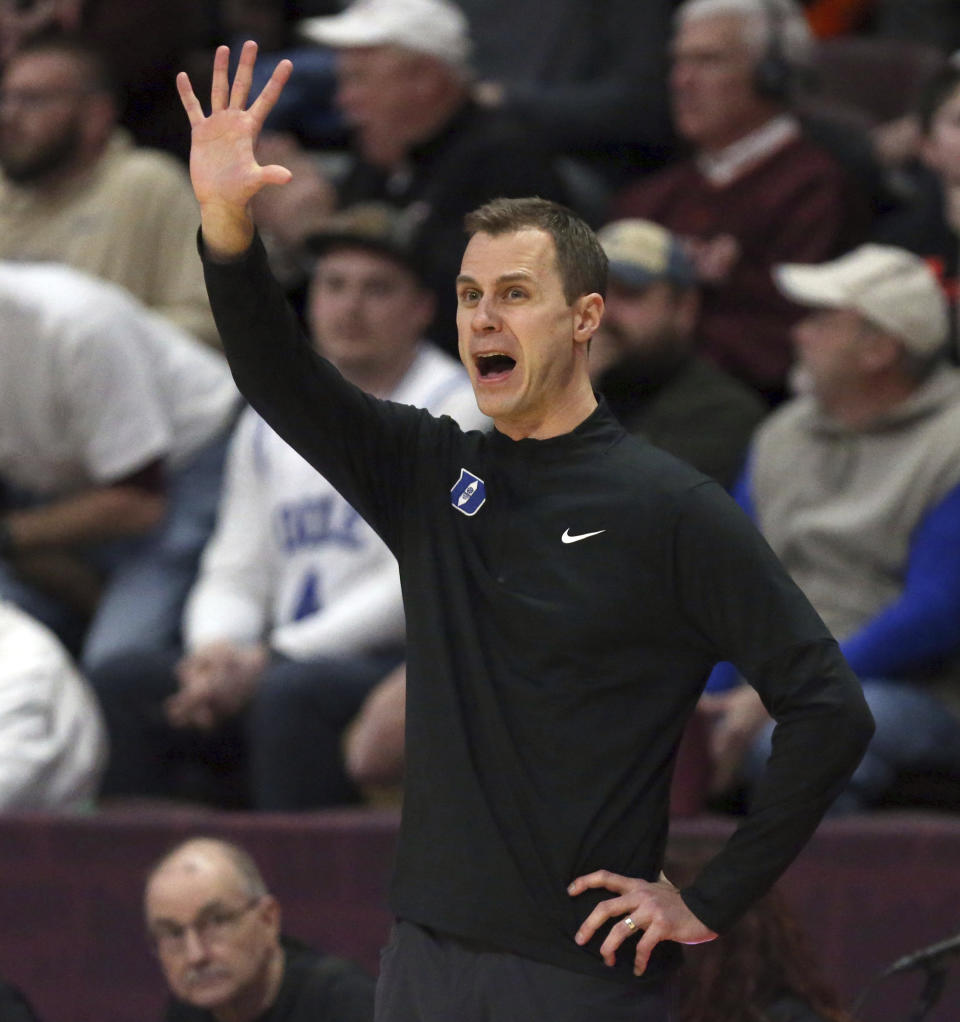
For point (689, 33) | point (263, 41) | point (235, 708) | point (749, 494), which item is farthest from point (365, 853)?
point (263, 41)

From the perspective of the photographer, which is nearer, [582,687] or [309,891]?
[582,687]

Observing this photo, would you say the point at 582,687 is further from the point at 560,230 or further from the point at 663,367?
the point at 663,367

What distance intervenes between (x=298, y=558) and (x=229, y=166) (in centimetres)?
290

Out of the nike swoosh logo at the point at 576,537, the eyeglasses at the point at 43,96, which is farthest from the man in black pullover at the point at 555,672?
the eyeglasses at the point at 43,96

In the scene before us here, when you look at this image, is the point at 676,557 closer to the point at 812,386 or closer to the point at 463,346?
the point at 463,346

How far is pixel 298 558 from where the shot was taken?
5211 mm

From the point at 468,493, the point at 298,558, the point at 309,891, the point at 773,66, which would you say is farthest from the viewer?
the point at 773,66

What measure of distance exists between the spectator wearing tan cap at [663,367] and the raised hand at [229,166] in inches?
108

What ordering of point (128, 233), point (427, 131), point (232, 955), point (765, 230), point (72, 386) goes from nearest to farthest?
point (232, 955)
point (72, 386)
point (765, 230)
point (427, 131)
point (128, 233)

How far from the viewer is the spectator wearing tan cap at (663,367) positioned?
5.11 meters

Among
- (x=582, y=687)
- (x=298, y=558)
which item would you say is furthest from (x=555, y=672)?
(x=298, y=558)

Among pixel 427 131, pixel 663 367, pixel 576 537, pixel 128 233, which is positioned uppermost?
pixel 427 131

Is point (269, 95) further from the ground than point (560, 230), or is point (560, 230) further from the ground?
point (269, 95)

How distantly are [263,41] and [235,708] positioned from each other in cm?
363
